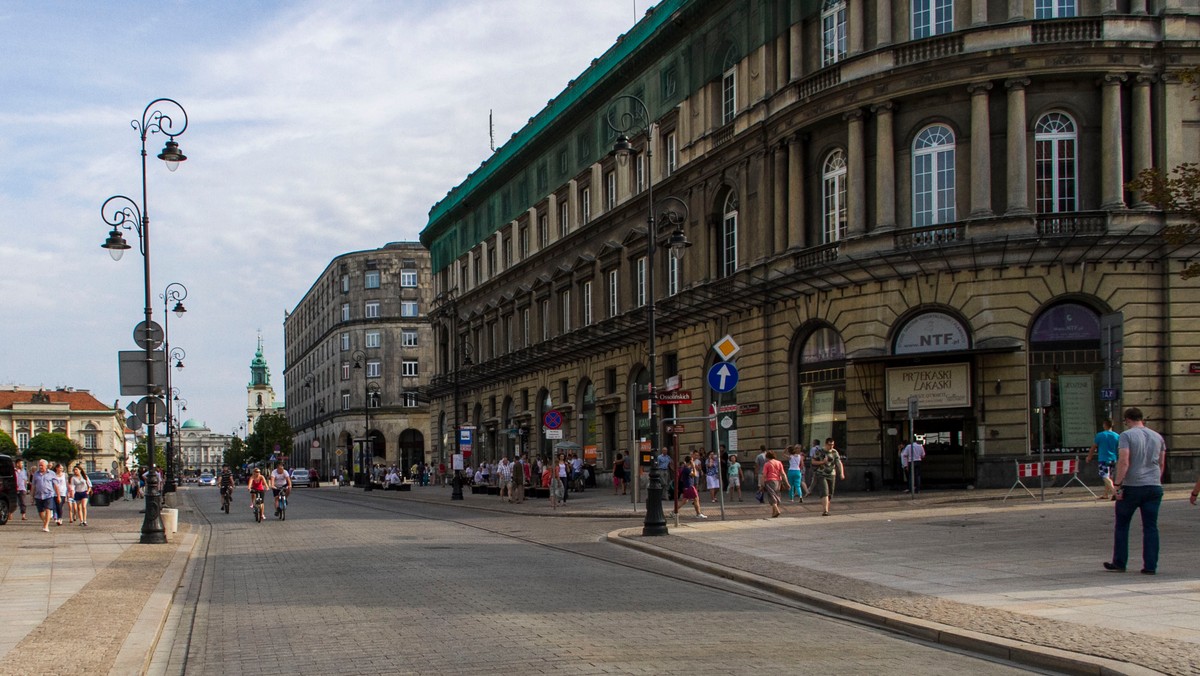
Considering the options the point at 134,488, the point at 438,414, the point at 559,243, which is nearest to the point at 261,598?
the point at 559,243

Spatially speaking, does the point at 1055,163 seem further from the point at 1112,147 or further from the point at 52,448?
the point at 52,448

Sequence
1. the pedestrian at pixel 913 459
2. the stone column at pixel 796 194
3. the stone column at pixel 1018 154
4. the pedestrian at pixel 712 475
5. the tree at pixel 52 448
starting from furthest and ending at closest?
the tree at pixel 52 448 → the stone column at pixel 796 194 → the pedestrian at pixel 712 475 → the stone column at pixel 1018 154 → the pedestrian at pixel 913 459

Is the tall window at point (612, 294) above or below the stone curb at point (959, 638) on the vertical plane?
above

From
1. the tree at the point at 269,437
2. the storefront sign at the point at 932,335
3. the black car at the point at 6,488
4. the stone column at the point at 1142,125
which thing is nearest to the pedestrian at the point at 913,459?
the storefront sign at the point at 932,335

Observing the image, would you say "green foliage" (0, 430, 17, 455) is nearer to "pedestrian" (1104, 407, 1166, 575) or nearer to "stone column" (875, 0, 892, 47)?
"stone column" (875, 0, 892, 47)

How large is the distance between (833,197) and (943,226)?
4.79 meters

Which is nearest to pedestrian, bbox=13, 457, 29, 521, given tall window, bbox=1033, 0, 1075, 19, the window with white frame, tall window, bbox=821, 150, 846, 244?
tall window, bbox=821, 150, 846, 244

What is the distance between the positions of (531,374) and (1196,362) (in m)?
38.8

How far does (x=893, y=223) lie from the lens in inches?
1362

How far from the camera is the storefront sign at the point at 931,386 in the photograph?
111 ft

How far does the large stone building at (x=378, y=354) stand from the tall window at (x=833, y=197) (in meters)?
81.9

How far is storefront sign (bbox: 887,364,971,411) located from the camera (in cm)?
3372

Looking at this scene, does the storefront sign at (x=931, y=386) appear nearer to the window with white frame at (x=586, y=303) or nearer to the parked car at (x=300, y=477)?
the window with white frame at (x=586, y=303)

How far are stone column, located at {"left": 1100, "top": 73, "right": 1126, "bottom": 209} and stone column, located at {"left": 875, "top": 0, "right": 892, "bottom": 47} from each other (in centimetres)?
601
